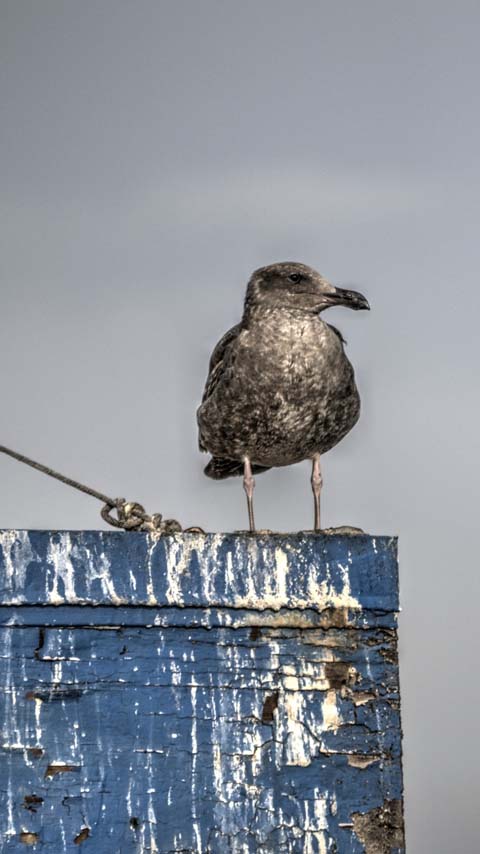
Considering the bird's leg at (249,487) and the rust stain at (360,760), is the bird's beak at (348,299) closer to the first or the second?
the bird's leg at (249,487)

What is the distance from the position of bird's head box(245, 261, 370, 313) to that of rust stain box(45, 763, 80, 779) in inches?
118

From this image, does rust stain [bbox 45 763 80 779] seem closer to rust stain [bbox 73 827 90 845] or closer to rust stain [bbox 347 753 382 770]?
rust stain [bbox 73 827 90 845]

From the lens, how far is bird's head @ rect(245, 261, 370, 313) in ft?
19.7

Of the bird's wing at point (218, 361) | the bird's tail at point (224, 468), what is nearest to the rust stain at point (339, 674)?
the bird's wing at point (218, 361)

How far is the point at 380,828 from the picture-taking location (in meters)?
3.50

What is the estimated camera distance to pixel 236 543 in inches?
140

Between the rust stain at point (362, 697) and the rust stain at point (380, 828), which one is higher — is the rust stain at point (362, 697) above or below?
above

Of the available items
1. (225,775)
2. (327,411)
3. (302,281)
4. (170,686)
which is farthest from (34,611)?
(302,281)

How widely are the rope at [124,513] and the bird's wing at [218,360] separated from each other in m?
2.06

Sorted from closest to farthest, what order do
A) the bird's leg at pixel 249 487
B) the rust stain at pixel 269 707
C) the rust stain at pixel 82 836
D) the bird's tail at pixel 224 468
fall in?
the rust stain at pixel 82 836 < the rust stain at pixel 269 707 < the bird's leg at pixel 249 487 < the bird's tail at pixel 224 468

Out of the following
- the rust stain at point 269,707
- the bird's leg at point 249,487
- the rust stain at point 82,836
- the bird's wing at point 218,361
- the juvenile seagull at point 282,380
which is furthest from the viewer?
the bird's wing at point 218,361

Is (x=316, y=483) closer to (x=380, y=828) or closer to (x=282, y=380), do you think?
(x=282, y=380)

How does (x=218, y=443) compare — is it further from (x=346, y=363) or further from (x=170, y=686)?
(x=170, y=686)

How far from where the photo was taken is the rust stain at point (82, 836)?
3.41 meters
